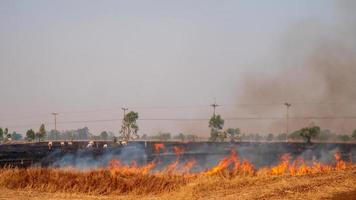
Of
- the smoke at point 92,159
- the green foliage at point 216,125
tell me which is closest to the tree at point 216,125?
the green foliage at point 216,125

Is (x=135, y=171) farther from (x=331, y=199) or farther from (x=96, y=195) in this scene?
(x=331, y=199)

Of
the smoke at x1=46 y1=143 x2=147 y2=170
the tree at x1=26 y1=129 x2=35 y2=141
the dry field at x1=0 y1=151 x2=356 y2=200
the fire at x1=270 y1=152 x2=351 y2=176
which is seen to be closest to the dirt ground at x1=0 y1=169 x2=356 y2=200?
the dry field at x1=0 y1=151 x2=356 y2=200

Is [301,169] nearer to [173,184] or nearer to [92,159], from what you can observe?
[173,184]

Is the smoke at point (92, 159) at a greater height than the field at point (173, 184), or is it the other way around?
the field at point (173, 184)

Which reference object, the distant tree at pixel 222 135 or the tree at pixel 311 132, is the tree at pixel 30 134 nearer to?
the distant tree at pixel 222 135

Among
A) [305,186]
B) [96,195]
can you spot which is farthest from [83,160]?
[305,186]

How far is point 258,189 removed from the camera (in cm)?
1609

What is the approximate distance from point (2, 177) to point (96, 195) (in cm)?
496

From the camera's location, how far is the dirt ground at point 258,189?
588 inches

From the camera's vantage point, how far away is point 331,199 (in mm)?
13961

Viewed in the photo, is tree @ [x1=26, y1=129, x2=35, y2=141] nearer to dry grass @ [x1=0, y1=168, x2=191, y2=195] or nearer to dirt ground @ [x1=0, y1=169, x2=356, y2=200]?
dry grass @ [x1=0, y1=168, x2=191, y2=195]

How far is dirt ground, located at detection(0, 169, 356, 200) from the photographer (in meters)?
14.9

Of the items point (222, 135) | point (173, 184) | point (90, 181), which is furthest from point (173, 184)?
point (222, 135)

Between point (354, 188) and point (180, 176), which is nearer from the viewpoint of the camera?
point (354, 188)
